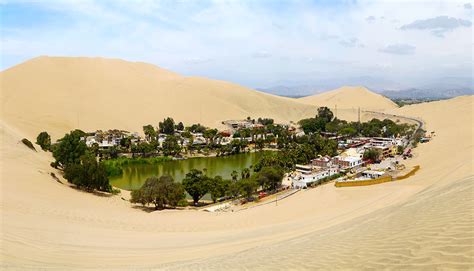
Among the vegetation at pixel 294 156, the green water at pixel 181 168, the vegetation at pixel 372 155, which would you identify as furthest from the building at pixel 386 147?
the green water at pixel 181 168

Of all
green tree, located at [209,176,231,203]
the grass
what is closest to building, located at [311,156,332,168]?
green tree, located at [209,176,231,203]

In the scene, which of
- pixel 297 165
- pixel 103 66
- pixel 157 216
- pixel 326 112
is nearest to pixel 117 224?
pixel 157 216

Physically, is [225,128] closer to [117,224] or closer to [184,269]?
[117,224]

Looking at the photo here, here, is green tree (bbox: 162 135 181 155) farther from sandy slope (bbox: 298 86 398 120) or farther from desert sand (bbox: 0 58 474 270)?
sandy slope (bbox: 298 86 398 120)

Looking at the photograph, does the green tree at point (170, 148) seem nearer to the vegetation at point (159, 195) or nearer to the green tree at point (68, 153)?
the green tree at point (68, 153)

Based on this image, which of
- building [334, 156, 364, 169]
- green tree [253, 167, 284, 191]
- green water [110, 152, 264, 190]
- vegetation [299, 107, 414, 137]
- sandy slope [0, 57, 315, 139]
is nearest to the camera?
green tree [253, 167, 284, 191]
